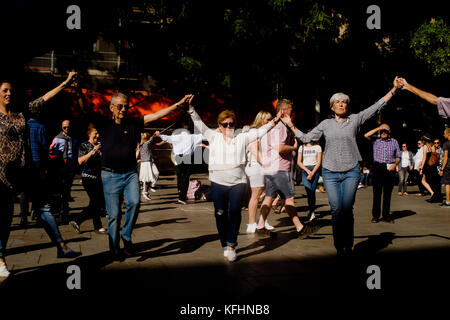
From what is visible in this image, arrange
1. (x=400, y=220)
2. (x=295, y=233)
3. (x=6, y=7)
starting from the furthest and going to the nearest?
1. (x=6, y=7)
2. (x=400, y=220)
3. (x=295, y=233)

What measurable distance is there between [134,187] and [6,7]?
1290cm

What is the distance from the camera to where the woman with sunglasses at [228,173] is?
18.7 ft

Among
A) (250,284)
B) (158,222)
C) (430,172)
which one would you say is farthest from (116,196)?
(430,172)

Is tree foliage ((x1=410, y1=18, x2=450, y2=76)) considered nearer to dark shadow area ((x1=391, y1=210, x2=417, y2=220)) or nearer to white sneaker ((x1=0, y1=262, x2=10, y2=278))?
dark shadow area ((x1=391, y1=210, x2=417, y2=220))

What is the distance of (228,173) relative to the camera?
18.7ft

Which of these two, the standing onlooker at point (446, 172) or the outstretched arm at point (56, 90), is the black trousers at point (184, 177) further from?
the outstretched arm at point (56, 90)

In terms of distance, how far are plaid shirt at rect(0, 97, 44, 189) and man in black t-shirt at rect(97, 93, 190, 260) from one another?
0.93m

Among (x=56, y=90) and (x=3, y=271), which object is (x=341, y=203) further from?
(x=3, y=271)

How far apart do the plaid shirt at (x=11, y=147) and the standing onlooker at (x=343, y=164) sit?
3.09 metres

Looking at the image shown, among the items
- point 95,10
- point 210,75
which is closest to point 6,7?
point 95,10

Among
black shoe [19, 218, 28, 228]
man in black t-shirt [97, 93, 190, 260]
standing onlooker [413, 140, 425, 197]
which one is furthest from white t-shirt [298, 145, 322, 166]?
standing onlooker [413, 140, 425, 197]

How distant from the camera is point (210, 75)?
60.2 feet
